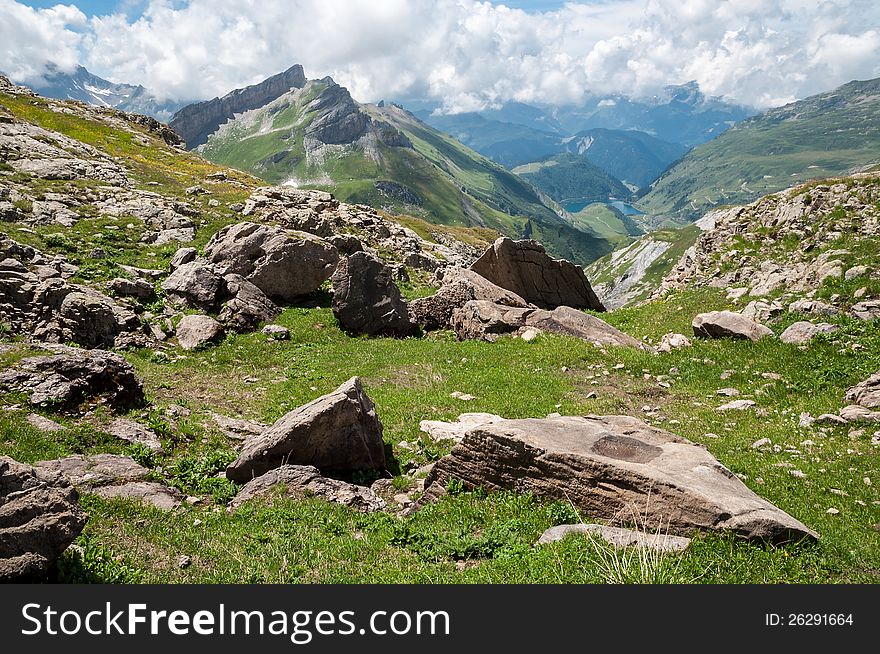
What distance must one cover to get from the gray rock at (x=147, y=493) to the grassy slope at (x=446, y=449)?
0.47 metres

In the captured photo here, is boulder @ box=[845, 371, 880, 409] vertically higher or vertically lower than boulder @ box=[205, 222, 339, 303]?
lower

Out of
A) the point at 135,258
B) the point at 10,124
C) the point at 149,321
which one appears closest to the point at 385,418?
the point at 149,321

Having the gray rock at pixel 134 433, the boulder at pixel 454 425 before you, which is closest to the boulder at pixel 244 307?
the gray rock at pixel 134 433

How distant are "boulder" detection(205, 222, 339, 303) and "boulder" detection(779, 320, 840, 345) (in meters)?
27.6

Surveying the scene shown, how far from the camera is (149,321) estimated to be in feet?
86.7

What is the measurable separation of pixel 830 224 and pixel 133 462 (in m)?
44.0

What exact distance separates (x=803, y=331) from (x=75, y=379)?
29265 mm

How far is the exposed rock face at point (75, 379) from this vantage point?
14.8m

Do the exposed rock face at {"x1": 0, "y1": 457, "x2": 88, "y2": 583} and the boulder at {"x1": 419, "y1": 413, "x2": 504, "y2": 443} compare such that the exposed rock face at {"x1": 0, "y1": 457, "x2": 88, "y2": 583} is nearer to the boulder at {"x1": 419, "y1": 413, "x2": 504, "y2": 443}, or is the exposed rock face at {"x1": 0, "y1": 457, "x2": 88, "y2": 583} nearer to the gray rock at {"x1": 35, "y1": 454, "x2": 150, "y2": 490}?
the gray rock at {"x1": 35, "y1": 454, "x2": 150, "y2": 490}

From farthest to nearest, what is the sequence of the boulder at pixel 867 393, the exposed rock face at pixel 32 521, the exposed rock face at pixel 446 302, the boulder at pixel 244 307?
the exposed rock face at pixel 446 302 → the boulder at pixel 244 307 → the boulder at pixel 867 393 → the exposed rock face at pixel 32 521

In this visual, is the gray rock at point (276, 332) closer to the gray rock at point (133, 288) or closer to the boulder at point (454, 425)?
the gray rock at point (133, 288)

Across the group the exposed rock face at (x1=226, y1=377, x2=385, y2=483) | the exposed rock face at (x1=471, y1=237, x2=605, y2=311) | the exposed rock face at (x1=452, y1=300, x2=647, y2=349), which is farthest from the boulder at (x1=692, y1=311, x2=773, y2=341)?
the exposed rock face at (x1=226, y1=377, x2=385, y2=483)

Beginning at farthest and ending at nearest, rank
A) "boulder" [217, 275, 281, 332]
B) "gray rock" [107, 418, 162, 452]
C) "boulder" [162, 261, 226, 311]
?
1. "boulder" [162, 261, 226, 311]
2. "boulder" [217, 275, 281, 332]
3. "gray rock" [107, 418, 162, 452]

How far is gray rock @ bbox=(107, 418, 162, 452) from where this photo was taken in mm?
14477
